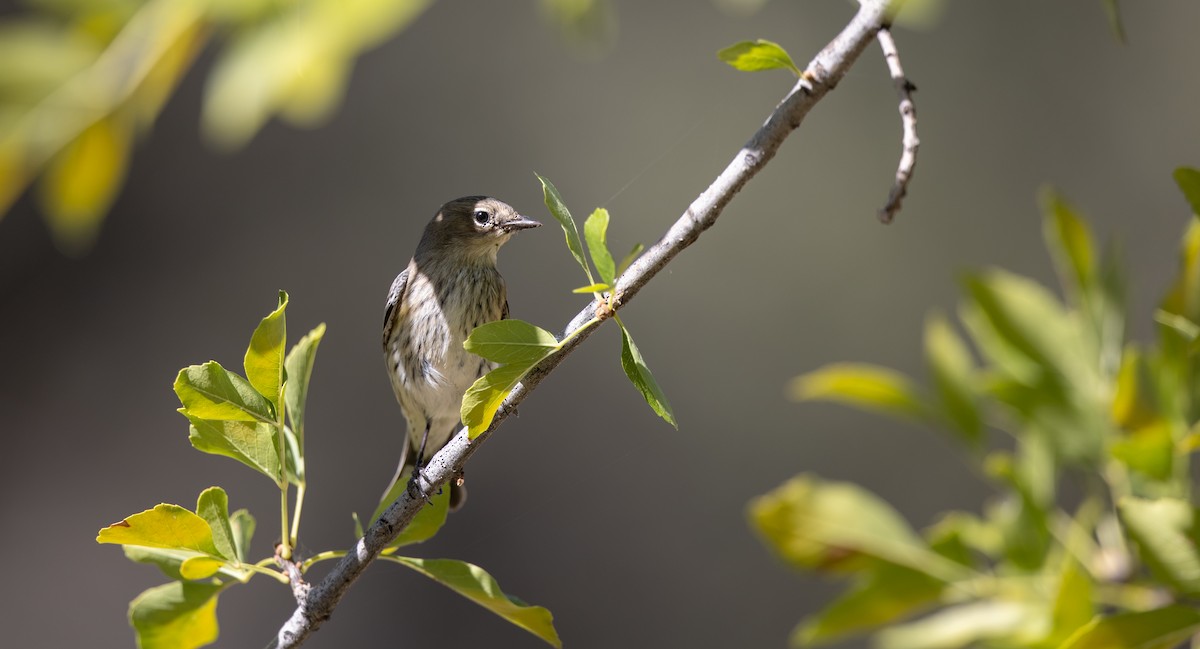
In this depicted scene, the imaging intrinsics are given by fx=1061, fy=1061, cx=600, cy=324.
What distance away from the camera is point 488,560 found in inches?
173

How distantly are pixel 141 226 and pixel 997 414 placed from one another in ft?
13.5

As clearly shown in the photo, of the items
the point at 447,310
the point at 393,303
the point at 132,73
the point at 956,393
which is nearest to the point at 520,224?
the point at 447,310

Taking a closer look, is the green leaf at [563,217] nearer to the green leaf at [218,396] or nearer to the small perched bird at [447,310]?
the green leaf at [218,396]

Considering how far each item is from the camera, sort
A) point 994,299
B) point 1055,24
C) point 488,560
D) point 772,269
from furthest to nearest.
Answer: point 1055,24, point 772,269, point 488,560, point 994,299

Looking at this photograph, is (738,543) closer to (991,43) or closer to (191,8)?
(991,43)

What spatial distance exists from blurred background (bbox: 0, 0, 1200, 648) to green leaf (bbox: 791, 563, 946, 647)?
102 inches

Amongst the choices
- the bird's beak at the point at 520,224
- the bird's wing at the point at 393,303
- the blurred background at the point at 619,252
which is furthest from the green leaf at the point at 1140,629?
the blurred background at the point at 619,252

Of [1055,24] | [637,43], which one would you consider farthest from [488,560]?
[1055,24]

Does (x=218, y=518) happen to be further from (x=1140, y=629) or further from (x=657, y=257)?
(x=1140, y=629)

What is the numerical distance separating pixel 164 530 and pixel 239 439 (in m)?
0.13

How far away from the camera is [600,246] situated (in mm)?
1011

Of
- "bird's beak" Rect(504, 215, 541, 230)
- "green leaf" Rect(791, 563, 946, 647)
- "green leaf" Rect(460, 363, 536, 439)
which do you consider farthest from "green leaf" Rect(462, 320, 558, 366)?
"bird's beak" Rect(504, 215, 541, 230)

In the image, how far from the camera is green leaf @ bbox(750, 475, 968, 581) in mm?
1335

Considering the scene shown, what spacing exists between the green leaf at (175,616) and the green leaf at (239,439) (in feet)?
0.52
